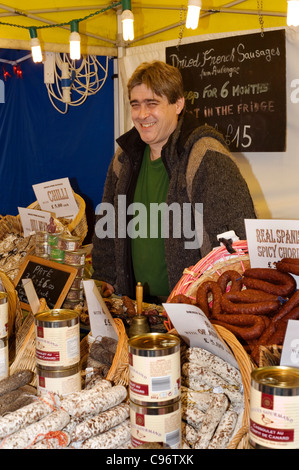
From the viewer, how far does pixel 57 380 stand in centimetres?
158

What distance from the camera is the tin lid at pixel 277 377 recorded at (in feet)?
3.76

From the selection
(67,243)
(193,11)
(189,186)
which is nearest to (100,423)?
(67,243)

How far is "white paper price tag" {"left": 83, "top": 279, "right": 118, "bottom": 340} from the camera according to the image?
1.91m

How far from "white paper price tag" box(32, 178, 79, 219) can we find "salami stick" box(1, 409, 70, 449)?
100 inches

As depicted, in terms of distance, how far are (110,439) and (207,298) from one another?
29.3 inches

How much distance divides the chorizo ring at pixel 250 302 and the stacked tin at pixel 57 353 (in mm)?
571

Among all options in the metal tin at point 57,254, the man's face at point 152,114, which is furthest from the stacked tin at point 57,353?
the man's face at point 152,114

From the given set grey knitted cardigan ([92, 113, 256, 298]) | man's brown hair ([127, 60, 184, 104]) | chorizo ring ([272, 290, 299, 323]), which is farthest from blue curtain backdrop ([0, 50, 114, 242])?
chorizo ring ([272, 290, 299, 323])

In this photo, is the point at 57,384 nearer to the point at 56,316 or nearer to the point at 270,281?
the point at 56,316

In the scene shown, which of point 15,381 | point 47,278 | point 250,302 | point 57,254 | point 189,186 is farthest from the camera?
point 189,186

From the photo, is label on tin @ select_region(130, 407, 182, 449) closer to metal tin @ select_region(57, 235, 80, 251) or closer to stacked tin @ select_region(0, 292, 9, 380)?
stacked tin @ select_region(0, 292, 9, 380)

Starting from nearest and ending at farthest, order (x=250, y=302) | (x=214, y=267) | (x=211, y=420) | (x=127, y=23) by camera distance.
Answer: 1. (x=211, y=420)
2. (x=250, y=302)
3. (x=214, y=267)
4. (x=127, y=23)
